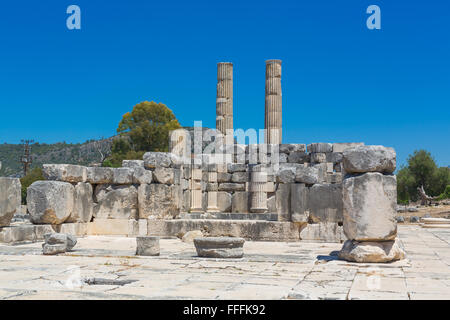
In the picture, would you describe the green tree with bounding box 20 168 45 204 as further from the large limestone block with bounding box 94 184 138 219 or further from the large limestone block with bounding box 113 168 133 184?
the large limestone block with bounding box 113 168 133 184

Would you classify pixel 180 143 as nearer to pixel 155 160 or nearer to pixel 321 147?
pixel 321 147

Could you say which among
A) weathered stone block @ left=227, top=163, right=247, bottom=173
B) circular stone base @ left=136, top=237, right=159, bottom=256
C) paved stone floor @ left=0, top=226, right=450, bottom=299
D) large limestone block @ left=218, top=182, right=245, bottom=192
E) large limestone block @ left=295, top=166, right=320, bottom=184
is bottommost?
paved stone floor @ left=0, top=226, right=450, bottom=299

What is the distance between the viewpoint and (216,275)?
6.82 metres

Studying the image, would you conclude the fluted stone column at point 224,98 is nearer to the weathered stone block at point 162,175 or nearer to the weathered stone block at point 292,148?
the weathered stone block at point 292,148

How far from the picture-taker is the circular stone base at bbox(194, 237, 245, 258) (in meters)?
8.48

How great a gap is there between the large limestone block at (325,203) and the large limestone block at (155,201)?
3.55 m

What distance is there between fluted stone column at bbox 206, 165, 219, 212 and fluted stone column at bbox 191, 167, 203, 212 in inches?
37.0

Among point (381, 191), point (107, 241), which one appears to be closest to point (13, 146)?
point (107, 241)

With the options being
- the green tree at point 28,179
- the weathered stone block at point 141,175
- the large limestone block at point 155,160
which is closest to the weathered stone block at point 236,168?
the large limestone block at point 155,160

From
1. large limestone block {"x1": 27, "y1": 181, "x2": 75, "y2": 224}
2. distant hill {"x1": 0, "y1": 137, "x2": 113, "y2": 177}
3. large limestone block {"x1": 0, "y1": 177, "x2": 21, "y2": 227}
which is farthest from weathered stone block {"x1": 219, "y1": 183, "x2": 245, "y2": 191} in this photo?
distant hill {"x1": 0, "y1": 137, "x2": 113, "y2": 177}

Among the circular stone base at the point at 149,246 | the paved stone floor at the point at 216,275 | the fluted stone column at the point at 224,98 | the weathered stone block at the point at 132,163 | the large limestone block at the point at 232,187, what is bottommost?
the paved stone floor at the point at 216,275

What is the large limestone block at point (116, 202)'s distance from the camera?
12.9 meters

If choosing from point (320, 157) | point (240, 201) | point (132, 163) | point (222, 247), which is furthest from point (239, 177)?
point (222, 247)

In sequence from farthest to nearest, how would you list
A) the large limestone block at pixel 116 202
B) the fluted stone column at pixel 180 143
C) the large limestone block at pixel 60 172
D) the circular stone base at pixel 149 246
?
the fluted stone column at pixel 180 143 < the large limestone block at pixel 116 202 < the large limestone block at pixel 60 172 < the circular stone base at pixel 149 246
